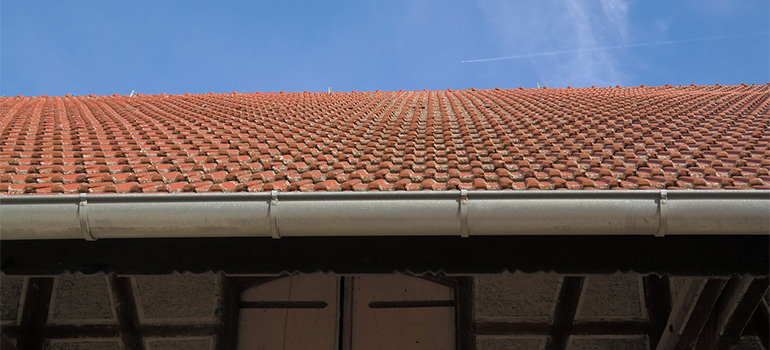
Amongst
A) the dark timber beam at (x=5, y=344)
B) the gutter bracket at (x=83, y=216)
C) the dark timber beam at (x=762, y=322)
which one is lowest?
the dark timber beam at (x=5, y=344)

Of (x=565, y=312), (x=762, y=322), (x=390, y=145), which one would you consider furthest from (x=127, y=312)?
(x=762, y=322)

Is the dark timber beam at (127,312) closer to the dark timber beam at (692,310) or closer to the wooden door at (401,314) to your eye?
the wooden door at (401,314)

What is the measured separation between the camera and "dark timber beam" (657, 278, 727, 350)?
9.95ft

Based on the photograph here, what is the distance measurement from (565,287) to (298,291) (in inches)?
73.0

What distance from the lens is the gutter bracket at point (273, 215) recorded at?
2482 millimetres

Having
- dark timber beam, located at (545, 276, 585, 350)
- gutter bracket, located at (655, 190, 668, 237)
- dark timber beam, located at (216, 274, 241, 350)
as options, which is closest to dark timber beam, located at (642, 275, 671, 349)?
dark timber beam, located at (545, 276, 585, 350)

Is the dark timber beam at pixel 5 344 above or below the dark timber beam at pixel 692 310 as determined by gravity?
below

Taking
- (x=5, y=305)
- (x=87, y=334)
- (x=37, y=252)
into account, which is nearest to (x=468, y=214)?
(x=37, y=252)

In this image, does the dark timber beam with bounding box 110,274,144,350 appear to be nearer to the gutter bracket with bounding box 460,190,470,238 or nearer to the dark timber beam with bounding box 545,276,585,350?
the gutter bracket with bounding box 460,190,470,238

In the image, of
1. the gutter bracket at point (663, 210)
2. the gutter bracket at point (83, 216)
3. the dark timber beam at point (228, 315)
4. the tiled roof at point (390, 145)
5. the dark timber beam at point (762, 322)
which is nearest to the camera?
the gutter bracket at point (663, 210)

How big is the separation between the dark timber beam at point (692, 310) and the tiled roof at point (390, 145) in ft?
2.12

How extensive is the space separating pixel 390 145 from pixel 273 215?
63.0 inches

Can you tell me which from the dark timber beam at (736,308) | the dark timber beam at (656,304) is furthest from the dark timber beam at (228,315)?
the dark timber beam at (736,308)

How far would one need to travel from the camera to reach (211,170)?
3.22 metres
